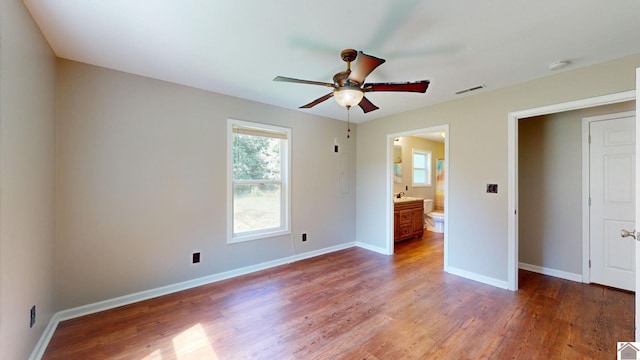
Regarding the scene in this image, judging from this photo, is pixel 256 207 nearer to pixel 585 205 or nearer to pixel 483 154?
pixel 483 154

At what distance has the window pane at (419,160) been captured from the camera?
259 inches

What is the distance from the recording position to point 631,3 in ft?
5.36

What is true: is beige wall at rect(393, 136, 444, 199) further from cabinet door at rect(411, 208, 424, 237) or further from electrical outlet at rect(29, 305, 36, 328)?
electrical outlet at rect(29, 305, 36, 328)

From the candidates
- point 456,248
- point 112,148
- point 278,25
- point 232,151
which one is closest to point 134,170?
point 112,148

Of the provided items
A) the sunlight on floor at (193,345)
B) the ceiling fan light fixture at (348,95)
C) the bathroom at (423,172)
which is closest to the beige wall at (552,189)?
the bathroom at (423,172)

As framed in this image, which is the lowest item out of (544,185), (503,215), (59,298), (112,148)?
(59,298)

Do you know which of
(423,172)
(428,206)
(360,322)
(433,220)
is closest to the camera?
(360,322)

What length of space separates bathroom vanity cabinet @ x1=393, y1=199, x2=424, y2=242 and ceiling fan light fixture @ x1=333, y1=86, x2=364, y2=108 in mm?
3219

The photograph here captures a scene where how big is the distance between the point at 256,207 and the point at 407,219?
311 centimetres

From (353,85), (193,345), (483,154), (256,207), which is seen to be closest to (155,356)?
(193,345)

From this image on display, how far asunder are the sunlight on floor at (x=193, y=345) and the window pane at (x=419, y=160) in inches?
229

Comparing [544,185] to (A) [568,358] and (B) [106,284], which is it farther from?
(B) [106,284]

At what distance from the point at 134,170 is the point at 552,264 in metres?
5.29

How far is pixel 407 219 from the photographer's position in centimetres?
521
